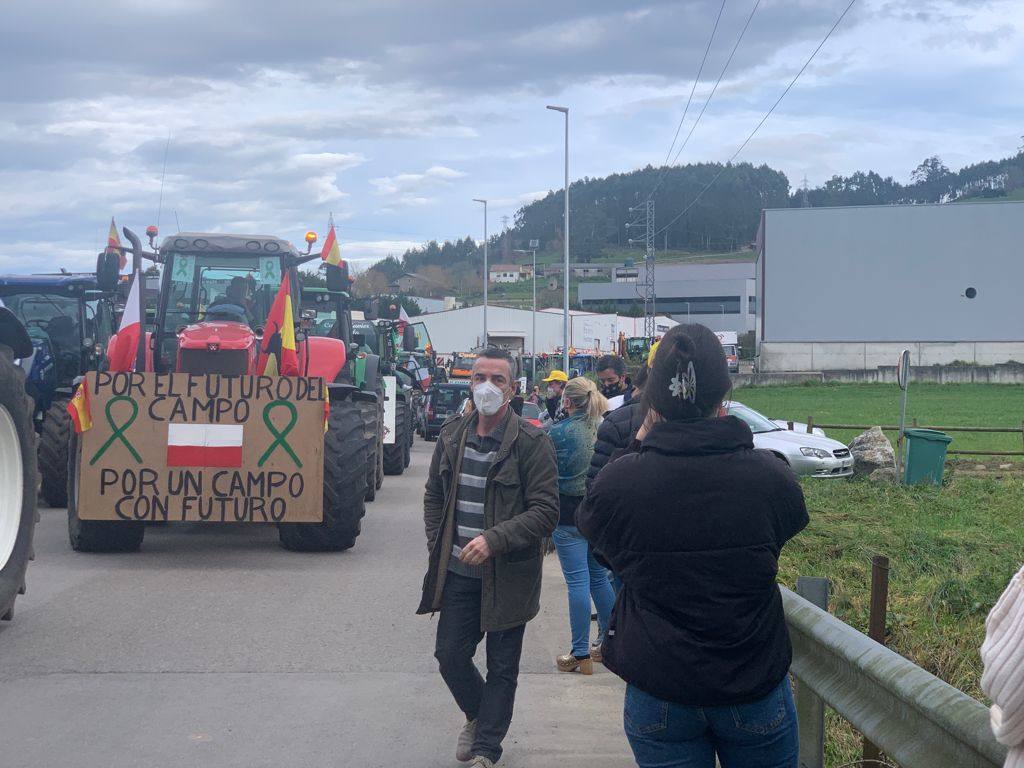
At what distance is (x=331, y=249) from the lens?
14125 millimetres

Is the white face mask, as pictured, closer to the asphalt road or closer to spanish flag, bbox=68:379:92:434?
the asphalt road

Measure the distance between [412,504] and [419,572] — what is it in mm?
5737

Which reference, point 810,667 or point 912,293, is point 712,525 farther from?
point 912,293

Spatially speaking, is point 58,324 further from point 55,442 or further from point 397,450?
point 397,450

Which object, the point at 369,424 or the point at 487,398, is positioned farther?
the point at 369,424

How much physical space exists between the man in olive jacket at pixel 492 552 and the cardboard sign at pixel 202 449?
17.9 ft

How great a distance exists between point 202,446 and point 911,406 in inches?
1328

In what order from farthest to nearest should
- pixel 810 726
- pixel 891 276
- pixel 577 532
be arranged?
pixel 891 276 → pixel 577 532 → pixel 810 726

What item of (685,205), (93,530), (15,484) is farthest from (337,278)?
(685,205)

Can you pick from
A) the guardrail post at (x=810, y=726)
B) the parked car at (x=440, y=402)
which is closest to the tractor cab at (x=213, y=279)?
the guardrail post at (x=810, y=726)

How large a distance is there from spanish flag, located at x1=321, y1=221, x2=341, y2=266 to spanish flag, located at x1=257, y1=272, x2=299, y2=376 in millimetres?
2004

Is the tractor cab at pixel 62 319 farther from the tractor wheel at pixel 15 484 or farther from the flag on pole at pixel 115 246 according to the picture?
the tractor wheel at pixel 15 484

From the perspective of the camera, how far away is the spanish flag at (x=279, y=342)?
462 inches

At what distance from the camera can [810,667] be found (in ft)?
15.0
